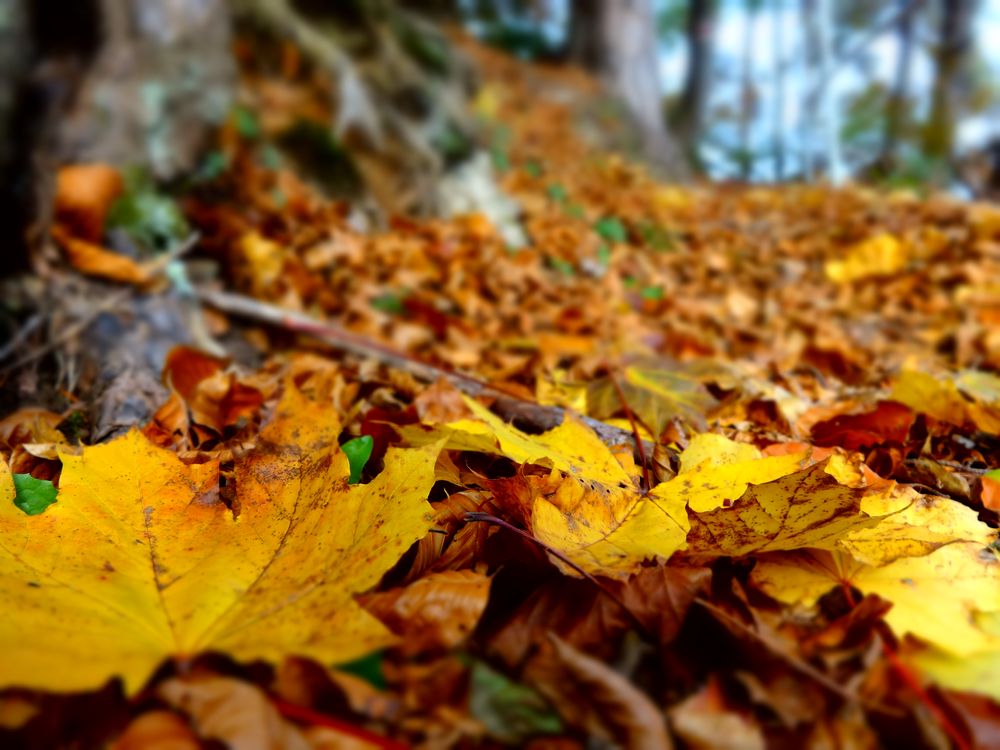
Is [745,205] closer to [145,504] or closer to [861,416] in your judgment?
[861,416]

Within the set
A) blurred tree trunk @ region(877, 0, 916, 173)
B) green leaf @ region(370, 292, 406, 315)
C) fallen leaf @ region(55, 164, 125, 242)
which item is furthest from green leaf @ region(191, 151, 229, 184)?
blurred tree trunk @ region(877, 0, 916, 173)

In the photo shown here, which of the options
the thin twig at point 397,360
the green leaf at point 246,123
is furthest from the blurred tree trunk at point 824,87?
the thin twig at point 397,360

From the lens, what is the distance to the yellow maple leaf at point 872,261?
3074 mm

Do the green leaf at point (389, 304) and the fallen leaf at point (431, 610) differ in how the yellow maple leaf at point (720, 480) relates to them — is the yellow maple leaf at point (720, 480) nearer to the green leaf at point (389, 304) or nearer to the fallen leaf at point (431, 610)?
the fallen leaf at point (431, 610)

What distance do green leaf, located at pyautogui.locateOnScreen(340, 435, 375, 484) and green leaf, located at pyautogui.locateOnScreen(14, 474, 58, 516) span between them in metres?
0.39

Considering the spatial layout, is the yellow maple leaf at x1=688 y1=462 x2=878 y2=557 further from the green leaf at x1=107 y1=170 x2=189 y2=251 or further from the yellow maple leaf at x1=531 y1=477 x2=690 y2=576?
the green leaf at x1=107 y1=170 x2=189 y2=251

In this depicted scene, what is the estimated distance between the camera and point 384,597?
0.58 m

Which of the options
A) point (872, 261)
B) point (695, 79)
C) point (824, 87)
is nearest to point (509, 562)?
point (872, 261)

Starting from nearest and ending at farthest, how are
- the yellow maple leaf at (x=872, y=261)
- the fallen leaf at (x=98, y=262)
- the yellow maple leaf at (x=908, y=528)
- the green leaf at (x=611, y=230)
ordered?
the yellow maple leaf at (x=908, y=528) → the fallen leaf at (x=98, y=262) → the yellow maple leaf at (x=872, y=261) → the green leaf at (x=611, y=230)

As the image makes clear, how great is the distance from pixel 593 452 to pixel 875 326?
217 cm

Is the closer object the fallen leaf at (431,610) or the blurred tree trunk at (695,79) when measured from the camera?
the fallen leaf at (431,610)

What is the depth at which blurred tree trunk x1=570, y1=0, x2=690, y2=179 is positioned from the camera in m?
7.70

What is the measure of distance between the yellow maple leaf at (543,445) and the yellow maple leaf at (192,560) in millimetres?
143

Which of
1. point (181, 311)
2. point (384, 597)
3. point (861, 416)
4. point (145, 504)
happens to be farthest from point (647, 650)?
point (181, 311)
